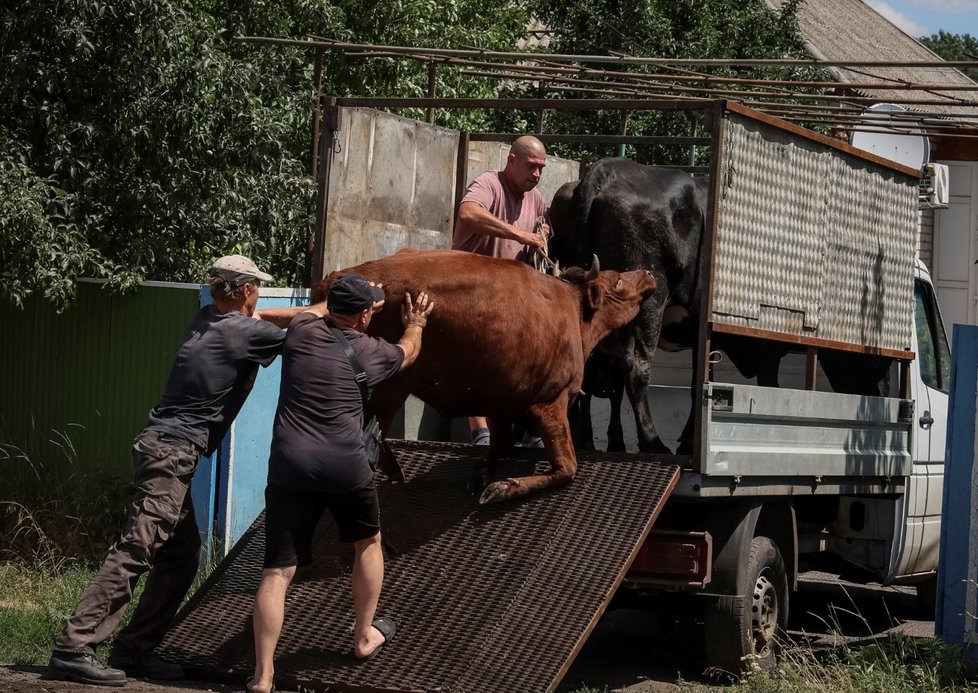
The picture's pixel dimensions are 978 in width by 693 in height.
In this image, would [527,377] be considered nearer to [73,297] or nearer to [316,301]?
[316,301]

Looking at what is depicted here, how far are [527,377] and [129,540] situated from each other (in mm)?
1898

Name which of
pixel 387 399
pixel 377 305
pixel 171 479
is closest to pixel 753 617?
pixel 387 399

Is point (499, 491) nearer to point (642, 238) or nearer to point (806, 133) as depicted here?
point (642, 238)

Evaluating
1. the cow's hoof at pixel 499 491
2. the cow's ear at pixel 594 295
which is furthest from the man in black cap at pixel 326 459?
the cow's ear at pixel 594 295

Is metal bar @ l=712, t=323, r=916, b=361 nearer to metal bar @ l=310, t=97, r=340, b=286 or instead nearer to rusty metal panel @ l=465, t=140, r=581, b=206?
rusty metal panel @ l=465, t=140, r=581, b=206

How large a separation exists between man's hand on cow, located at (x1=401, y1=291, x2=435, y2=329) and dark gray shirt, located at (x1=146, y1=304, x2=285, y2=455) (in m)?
0.64

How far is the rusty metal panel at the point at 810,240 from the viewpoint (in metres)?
6.88

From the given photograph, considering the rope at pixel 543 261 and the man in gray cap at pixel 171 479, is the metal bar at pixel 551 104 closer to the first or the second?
the rope at pixel 543 261

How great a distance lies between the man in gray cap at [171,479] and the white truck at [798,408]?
2050 millimetres

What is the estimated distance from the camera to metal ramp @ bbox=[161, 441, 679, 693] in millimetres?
5973

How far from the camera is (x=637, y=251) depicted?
718cm

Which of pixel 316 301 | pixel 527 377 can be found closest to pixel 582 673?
pixel 527 377

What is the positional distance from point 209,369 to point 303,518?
89cm

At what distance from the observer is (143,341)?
10016 mm
